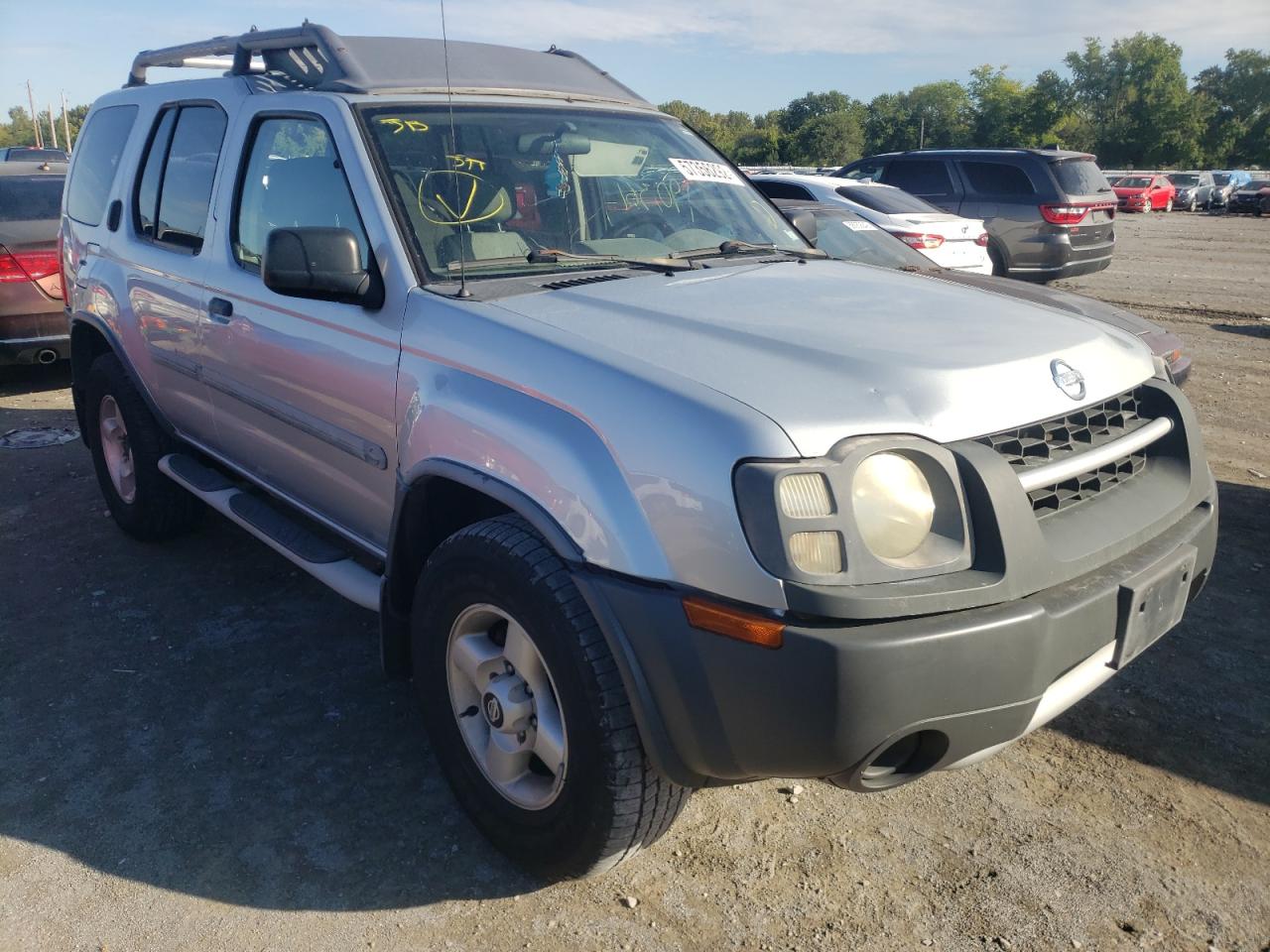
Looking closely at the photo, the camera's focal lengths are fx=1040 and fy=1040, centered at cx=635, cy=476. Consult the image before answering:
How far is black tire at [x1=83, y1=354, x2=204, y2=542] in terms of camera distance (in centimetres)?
470

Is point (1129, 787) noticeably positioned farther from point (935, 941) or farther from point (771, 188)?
point (771, 188)

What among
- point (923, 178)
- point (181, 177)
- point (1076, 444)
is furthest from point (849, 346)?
point (923, 178)

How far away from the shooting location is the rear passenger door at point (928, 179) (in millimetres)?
13812

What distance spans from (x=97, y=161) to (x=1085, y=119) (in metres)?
93.2

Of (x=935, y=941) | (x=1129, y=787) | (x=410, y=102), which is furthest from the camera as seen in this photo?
(x=410, y=102)

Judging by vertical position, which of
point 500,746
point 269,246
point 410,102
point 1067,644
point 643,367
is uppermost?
Answer: point 410,102

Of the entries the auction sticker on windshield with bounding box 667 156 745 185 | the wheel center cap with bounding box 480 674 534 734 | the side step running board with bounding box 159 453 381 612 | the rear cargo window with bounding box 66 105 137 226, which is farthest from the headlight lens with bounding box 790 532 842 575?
the rear cargo window with bounding box 66 105 137 226

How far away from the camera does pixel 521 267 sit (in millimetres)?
3070

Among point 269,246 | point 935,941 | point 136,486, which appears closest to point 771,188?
point 136,486

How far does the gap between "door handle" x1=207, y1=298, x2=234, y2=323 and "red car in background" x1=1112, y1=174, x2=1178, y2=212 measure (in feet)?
127

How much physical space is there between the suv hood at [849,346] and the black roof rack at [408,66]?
104cm

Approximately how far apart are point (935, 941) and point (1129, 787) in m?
0.94

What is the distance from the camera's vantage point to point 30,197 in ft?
27.5

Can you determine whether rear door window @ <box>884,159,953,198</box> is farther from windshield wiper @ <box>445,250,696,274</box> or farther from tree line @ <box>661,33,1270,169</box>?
tree line @ <box>661,33,1270,169</box>
